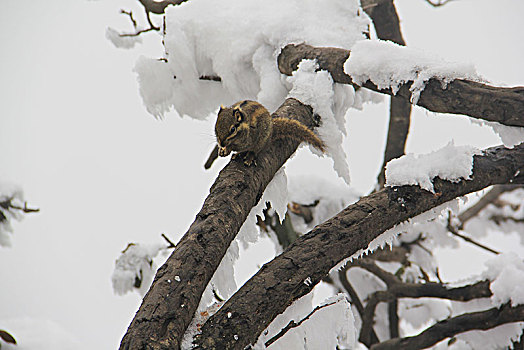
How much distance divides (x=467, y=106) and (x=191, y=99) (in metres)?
1.01

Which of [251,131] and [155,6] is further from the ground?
[155,6]

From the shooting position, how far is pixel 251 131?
1.24 metres

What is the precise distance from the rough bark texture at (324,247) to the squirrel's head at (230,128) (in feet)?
1.08

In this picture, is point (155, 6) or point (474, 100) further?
point (155, 6)

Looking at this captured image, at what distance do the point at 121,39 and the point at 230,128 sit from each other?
1.40 meters

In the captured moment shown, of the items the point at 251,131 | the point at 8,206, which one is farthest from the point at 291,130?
the point at 8,206

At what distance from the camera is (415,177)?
3.92 feet

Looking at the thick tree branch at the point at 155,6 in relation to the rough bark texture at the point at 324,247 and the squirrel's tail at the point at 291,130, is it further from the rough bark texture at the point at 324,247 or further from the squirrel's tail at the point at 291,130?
the rough bark texture at the point at 324,247

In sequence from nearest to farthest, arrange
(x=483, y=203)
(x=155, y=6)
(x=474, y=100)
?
1. (x=474, y=100)
2. (x=155, y=6)
3. (x=483, y=203)

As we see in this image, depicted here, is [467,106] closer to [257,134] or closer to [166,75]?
[257,134]

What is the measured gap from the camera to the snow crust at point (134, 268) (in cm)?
222

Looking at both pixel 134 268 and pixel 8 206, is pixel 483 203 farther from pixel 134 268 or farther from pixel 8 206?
pixel 8 206

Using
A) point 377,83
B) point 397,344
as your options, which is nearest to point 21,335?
point 397,344

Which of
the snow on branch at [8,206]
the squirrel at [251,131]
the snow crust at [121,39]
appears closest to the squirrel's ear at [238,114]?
the squirrel at [251,131]
